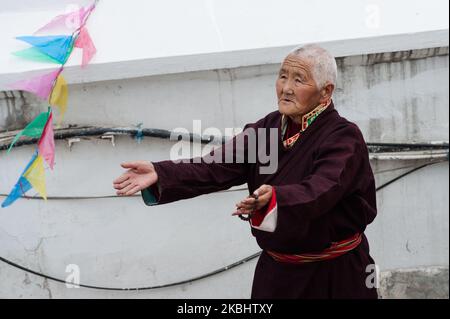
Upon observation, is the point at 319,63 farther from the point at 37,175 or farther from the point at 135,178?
the point at 37,175

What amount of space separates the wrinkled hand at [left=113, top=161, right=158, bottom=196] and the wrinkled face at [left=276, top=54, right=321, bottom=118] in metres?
0.56

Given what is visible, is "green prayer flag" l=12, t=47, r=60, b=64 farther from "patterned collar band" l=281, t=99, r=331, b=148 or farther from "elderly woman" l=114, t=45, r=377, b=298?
"patterned collar band" l=281, t=99, r=331, b=148

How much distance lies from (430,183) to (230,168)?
1.71m

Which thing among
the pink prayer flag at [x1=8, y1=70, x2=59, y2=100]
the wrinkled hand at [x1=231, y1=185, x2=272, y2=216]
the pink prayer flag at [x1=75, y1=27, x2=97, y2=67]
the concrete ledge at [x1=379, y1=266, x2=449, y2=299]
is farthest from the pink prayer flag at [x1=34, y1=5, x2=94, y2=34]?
the concrete ledge at [x1=379, y1=266, x2=449, y2=299]

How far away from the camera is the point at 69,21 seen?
3.93 metres

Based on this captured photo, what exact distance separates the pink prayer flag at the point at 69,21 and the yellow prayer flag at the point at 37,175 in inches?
27.7

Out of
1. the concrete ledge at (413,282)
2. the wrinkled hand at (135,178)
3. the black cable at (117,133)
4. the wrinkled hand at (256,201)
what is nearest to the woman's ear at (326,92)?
the wrinkled hand at (256,201)

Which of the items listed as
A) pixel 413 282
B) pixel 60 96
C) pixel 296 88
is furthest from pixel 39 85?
pixel 413 282

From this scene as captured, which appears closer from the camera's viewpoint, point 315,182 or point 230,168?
point 315,182

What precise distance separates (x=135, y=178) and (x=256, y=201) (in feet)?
1.98

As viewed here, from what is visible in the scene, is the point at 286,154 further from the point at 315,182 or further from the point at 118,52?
the point at 118,52

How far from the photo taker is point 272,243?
2795 millimetres
